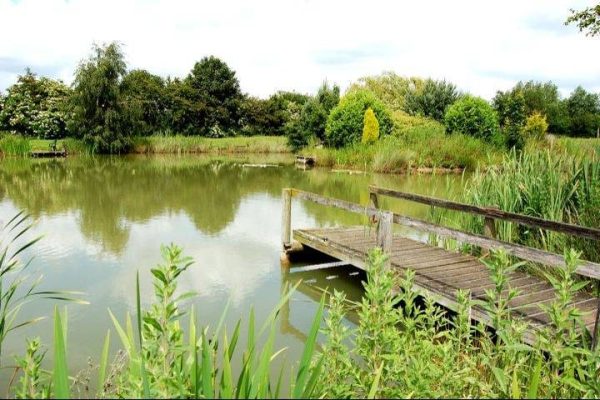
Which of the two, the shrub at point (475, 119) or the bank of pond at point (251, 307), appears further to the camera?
the shrub at point (475, 119)

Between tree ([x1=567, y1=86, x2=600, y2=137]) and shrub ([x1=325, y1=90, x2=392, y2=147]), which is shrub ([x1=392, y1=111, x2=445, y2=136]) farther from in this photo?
tree ([x1=567, y1=86, x2=600, y2=137])

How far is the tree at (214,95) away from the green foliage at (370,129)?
16960mm

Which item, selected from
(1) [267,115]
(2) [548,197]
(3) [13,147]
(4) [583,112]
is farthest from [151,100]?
(4) [583,112]

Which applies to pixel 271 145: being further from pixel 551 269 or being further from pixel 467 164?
pixel 551 269

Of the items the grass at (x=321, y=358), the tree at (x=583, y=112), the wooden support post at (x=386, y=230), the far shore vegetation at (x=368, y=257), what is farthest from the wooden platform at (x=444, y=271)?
the tree at (x=583, y=112)

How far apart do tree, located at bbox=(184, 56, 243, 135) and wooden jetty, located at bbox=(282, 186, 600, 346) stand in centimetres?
3062

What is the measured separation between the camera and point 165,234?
8.42 meters

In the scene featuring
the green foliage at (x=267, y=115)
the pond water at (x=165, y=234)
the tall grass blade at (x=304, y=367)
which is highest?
the green foliage at (x=267, y=115)

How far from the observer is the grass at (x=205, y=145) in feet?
94.7

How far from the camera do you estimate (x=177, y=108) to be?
115 ft

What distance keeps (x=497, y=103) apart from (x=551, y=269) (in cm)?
2422

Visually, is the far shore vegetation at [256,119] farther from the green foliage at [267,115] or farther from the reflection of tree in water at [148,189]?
the reflection of tree in water at [148,189]

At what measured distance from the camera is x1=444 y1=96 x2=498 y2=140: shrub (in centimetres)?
2278

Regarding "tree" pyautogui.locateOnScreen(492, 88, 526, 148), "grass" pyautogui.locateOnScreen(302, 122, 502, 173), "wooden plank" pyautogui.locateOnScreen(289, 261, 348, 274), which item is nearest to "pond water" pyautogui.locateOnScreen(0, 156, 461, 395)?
"wooden plank" pyautogui.locateOnScreen(289, 261, 348, 274)
